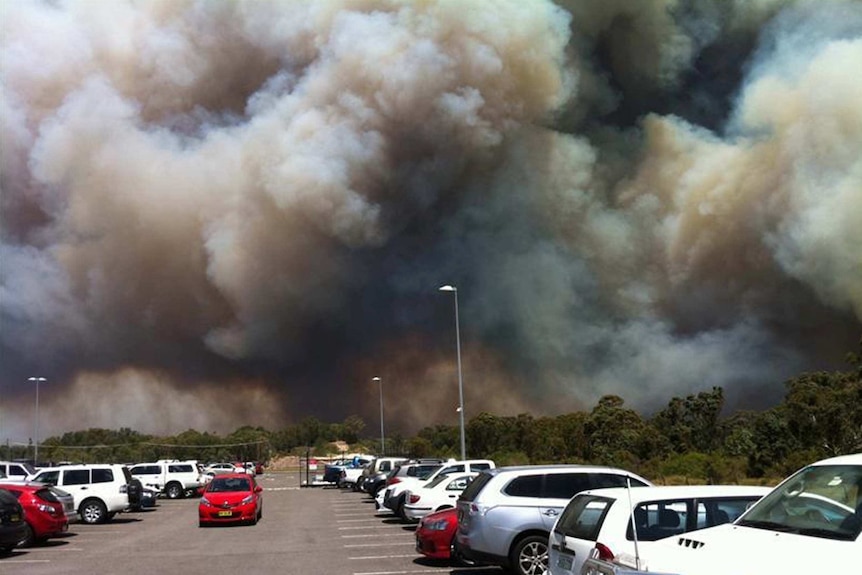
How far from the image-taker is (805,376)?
5106cm

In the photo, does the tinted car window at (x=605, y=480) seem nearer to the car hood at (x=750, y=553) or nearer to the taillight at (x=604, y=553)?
the taillight at (x=604, y=553)

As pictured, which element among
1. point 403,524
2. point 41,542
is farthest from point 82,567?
point 403,524

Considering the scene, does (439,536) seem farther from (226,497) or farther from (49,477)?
(49,477)

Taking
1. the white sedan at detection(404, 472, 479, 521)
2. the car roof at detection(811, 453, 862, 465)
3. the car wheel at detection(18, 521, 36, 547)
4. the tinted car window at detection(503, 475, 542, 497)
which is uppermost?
the car roof at detection(811, 453, 862, 465)

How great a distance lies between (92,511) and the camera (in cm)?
2575

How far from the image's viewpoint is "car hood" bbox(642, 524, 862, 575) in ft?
16.5

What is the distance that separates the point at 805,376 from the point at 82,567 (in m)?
45.7

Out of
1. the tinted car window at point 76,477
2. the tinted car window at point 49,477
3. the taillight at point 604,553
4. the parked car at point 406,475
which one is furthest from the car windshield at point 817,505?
the tinted car window at point 49,477

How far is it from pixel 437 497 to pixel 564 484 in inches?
310

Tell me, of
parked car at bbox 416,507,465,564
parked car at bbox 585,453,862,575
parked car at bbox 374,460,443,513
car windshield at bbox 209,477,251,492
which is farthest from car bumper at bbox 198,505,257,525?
parked car at bbox 585,453,862,575

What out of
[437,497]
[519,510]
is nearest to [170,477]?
[437,497]

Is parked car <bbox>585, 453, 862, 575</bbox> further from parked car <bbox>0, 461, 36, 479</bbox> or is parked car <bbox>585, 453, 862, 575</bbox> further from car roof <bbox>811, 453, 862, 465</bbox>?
parked car <bbox>0, 461, 36, 479</bbox>

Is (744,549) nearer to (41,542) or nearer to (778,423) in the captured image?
(41,542)

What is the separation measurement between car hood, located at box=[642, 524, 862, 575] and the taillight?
1124mm
